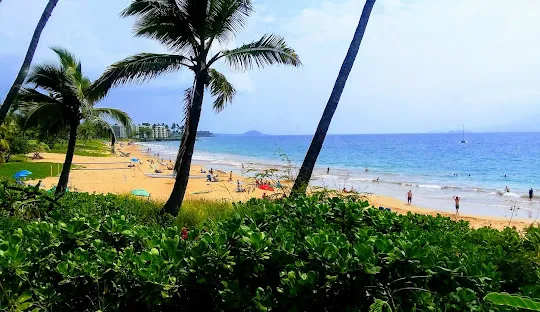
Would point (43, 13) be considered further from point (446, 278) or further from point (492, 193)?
point (492, 193)

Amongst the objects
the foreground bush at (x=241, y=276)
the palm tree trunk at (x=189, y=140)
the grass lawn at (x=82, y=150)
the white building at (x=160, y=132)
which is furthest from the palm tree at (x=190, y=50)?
the white building at (x=160, y=132)

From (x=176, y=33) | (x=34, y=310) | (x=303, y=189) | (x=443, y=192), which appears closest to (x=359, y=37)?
(x=303, y=189)

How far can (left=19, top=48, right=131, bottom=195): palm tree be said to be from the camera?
13.9 meters

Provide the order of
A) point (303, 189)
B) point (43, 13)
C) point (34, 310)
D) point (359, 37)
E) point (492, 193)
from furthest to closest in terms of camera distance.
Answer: point (492, 193) → point (359, 37) → point (43, 13) → point (303, 189) → point (34, 310)

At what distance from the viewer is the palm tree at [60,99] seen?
1395cm

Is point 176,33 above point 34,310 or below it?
above

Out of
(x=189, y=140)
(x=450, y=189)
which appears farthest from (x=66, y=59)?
(x=450, y=189)

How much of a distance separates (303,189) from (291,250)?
12.2 ft

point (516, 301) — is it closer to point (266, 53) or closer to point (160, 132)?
point (266, 53)

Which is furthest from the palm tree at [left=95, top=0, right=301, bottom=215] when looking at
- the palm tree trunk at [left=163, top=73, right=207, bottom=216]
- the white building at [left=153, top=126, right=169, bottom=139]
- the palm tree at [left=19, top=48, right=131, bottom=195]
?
the white building at [left=153, top=126, right=169, bottom=139]

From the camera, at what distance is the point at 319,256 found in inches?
61.8

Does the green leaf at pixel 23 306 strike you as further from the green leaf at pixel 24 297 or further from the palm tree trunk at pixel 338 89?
the palm tree trunk at pixel 338 89

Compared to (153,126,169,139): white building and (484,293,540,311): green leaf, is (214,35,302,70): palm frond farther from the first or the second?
(153,126,169,139): white building

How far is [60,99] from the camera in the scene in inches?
578
